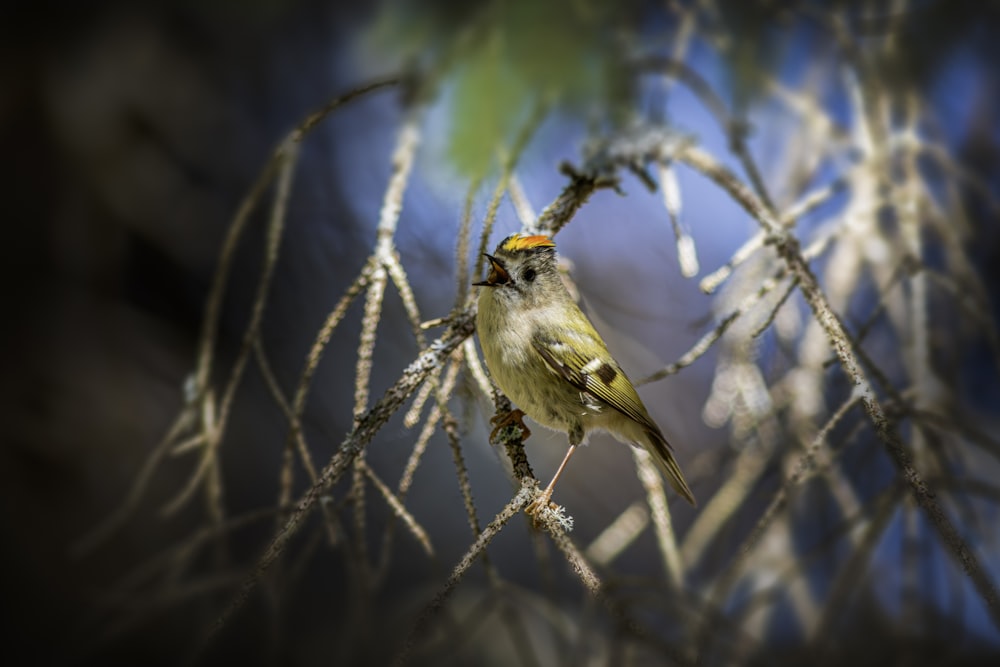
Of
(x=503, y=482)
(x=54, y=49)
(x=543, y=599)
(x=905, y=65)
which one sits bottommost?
(x=543, y=599)

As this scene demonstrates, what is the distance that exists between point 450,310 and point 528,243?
0.47 ft

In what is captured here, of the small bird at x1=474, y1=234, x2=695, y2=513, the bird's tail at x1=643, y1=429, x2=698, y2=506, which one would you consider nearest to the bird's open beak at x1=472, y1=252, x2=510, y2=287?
the small bird at x1=474, y1=234, x2=695, y2=513

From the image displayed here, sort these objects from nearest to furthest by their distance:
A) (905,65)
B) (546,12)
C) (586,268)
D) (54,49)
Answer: (546,12) → (54,49) → (586,268) → (905,65)

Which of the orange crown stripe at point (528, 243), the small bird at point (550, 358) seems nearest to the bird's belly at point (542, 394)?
the small bird at point (550, 358)

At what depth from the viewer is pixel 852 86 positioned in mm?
1242

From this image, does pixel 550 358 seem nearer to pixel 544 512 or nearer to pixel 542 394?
pixel 542 394

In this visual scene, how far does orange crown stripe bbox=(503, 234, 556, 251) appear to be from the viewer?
2.48 feet

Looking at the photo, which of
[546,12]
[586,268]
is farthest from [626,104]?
[586,268]

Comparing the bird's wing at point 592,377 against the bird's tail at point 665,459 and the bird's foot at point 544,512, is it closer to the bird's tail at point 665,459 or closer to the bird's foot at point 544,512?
the bird's tail at point 665,459

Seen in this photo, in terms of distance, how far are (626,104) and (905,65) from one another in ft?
1.99

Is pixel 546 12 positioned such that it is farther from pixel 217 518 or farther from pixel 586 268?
pixel 217 518

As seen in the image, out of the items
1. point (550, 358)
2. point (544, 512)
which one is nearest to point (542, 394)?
point (550, 358)

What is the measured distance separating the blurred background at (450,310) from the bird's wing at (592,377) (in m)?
0.09

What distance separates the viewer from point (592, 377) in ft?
2.68
